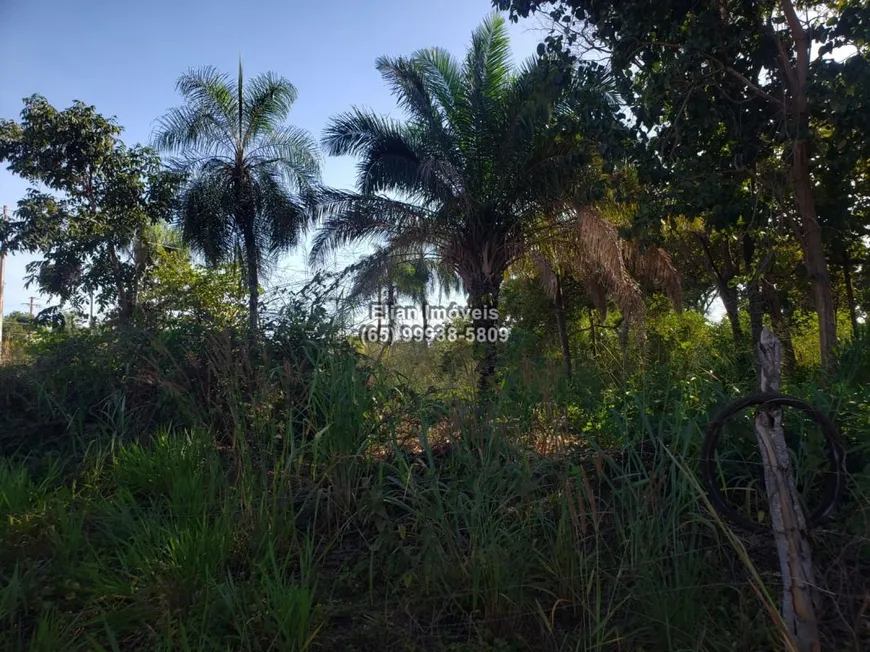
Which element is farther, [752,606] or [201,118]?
[201,118]

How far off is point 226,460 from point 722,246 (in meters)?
13.0

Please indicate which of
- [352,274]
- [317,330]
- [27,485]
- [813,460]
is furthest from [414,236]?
[813,460]

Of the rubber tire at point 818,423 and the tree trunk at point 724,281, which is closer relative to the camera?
the rubber tire at point 818,423

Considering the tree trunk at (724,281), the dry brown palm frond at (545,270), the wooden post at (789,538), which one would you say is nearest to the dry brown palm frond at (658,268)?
the dry brown palm frond at (545,270)

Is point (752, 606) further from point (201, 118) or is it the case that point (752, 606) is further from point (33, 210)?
point (201, 118)

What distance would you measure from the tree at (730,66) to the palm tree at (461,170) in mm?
3014

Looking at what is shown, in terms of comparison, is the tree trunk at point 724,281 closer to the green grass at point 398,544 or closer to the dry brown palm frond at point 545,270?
the dry brown palm frond at point 545,270

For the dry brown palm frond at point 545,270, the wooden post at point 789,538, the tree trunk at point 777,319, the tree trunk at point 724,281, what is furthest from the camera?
the tree trunk at point 724,281

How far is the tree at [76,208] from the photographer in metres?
13.2

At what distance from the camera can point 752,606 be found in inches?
118

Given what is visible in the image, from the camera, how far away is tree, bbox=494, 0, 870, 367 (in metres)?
6.62

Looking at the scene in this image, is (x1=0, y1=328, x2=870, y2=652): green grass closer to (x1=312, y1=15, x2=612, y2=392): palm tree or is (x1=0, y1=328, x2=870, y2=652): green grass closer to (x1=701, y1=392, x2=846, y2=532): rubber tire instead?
(x1=701, y1=392, x2=846, y2=532): rubber tire

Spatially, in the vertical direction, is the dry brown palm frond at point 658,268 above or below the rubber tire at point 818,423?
above

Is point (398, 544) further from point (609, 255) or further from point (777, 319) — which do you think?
point (777, 319)
